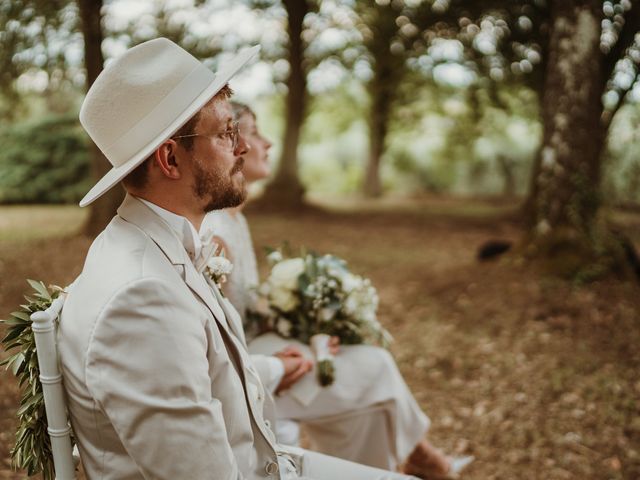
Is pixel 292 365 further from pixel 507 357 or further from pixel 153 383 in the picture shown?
pixel 507 357

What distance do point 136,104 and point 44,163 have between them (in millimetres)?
15213

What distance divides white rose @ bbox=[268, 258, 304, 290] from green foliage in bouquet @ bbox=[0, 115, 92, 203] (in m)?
13.4

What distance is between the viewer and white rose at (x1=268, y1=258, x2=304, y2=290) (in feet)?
10.4

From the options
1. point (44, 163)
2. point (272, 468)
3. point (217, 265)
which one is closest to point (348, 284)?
point (217, 265)

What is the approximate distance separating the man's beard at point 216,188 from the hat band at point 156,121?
6.4 inches

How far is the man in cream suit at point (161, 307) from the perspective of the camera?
1552 millimetres

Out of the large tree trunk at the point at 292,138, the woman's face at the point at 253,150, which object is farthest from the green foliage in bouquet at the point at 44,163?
the woman's face at the point at 253,150

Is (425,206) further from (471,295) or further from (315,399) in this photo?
(315,399)

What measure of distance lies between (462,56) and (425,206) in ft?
17.6

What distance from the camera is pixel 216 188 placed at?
6.57 feet

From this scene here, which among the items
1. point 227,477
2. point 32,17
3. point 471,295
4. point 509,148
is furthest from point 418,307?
point 509,148

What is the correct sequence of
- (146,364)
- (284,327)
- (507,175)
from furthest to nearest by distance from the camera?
1. (507,175)
2. (284,327)
3. (146,364)

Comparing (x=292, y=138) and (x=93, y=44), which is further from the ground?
(x=93, y=44)

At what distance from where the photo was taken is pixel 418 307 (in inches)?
279
